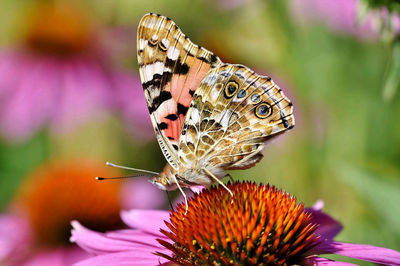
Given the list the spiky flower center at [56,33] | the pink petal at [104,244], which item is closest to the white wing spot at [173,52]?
the pink petal at [104,244]

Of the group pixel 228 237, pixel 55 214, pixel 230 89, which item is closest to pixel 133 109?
pixel 55 214

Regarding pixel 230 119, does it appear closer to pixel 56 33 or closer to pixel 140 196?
pixel 140 196

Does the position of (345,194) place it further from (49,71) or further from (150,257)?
(150,257)

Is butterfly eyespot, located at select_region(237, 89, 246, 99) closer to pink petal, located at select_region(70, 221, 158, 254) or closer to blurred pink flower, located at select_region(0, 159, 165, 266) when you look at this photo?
pink petal, located at select_region(70, 221, 158, 254)

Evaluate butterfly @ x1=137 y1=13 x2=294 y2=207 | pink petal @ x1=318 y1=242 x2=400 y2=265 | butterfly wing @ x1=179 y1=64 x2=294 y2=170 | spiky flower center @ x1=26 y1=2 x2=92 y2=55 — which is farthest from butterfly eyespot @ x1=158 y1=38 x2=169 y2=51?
spiky flower center @ x1=26 y1=2 x2=92 y2=55

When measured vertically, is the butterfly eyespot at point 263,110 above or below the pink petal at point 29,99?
below

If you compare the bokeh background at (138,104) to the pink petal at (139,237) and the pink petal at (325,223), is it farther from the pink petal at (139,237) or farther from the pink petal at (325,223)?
the pink petal at (139,237)
